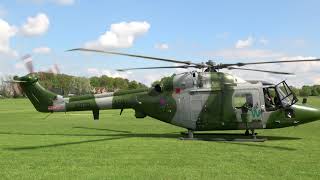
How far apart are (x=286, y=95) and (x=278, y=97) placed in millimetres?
339

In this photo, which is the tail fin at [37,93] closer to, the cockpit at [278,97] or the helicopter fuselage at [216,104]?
the helicopter fuselage at [216,104]

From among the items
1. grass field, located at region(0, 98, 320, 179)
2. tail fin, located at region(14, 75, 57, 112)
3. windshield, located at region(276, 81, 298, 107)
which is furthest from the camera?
tail fin, located at region(14, 75, 57, 112)

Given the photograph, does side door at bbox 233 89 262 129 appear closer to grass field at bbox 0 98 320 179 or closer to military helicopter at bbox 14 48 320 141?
military helicopter at bbox 14 48 320 141

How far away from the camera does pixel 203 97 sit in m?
17.3

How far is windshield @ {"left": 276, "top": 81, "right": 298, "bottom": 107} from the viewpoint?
16.7 meters

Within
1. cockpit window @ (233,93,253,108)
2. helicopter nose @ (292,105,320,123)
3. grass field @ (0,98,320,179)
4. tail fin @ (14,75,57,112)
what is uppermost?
tail fin @ (14,75,57,112)

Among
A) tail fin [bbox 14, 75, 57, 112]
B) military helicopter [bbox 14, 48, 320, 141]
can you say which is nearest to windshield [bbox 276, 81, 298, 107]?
military helicopter [bbox 14, 48, 320, 141]

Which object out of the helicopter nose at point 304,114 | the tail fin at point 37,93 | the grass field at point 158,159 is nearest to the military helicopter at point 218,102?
the helicopter nose at point 304,114

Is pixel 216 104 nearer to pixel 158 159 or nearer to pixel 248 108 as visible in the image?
pixel 248 108

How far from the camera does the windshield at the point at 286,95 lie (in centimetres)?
1669

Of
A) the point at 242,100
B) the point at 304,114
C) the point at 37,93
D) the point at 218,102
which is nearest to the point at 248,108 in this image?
the point at 242,100

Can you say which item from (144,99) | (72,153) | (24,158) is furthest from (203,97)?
(24,158)

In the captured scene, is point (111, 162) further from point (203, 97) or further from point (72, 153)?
point (203, 97)

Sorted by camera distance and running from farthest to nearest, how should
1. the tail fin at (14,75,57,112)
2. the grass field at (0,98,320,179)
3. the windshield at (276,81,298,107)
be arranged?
the tail fin at (14,75,57,112)
the windshield at (276,81,298,107)
the grass field at (0,98,320,179)
